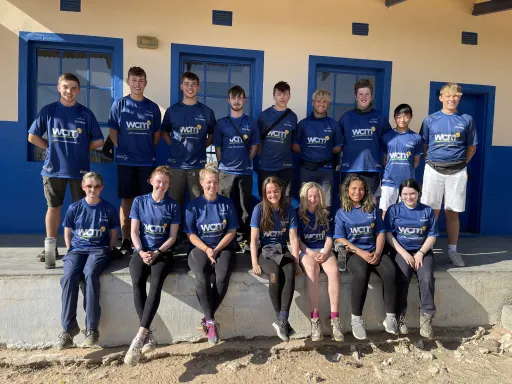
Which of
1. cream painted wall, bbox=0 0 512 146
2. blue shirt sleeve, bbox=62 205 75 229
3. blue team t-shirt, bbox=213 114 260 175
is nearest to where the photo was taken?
blue shirt sleeve, bbox=62 205 75 229

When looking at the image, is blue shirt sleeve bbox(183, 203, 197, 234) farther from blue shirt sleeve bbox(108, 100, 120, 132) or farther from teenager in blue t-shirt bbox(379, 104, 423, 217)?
teenager in blue t-shirt bbox(379, 104, 423, 217)

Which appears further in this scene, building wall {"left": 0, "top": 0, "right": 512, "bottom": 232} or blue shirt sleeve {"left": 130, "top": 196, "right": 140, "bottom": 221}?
building wall {"left": 0, "top": 0, "right": 512, "bottom": 232}

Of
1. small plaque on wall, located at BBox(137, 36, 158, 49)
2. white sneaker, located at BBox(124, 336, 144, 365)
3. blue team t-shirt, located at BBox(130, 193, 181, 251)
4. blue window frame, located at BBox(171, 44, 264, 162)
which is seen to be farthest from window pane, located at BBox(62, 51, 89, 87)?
white sneaker, located at BBox(124, 336, 144, 365)

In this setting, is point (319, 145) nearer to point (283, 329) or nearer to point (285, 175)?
point (285, 175)

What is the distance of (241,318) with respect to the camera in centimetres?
345

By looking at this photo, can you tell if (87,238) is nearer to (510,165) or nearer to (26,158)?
(26,158)

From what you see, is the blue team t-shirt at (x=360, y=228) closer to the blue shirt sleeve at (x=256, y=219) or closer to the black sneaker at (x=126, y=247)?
the blue shirt sleeve at (x=256, y=219)

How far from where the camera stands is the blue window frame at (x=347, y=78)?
541 centimetres

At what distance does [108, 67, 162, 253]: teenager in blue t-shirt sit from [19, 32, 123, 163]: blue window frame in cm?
103

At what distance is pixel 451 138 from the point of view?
13.2 ft

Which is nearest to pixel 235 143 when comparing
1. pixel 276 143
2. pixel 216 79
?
pixel 276 143

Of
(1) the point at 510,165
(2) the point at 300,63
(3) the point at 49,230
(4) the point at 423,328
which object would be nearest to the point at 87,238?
(3) the point at 49,230

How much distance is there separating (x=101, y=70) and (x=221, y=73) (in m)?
1.50

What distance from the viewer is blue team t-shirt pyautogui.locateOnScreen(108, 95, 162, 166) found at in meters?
4.03
